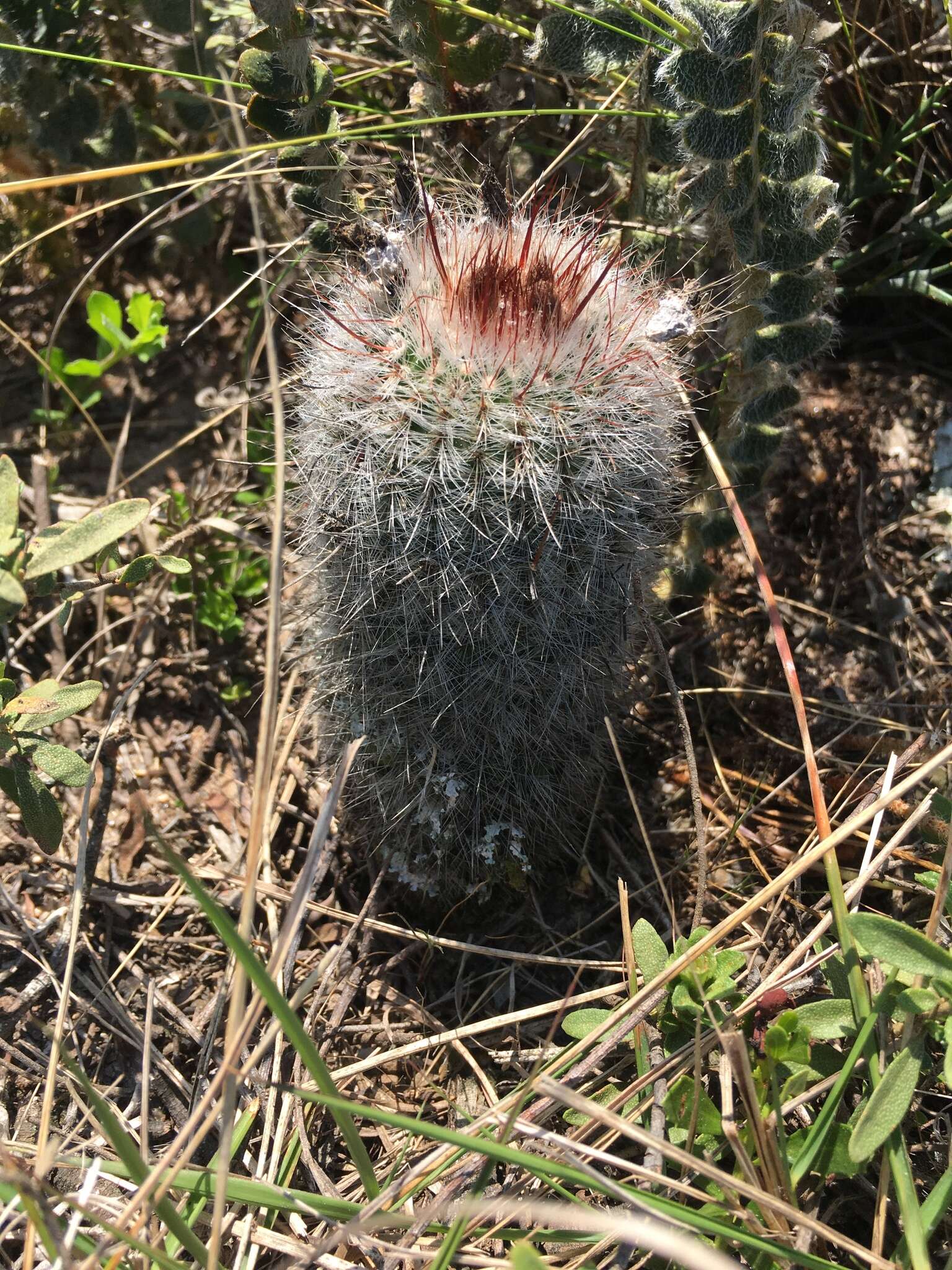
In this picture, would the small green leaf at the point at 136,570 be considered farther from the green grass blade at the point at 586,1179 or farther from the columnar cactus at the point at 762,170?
the columnar cactus at the point at 762,170

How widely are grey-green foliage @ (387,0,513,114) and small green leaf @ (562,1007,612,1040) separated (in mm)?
1794

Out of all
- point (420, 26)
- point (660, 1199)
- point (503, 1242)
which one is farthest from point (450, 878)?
point (420, 26)

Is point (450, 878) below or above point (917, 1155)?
above

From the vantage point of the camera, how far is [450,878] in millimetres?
1980

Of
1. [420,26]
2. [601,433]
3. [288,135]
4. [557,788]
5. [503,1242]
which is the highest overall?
[420,26]

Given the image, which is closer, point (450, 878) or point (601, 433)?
point (601, 433)

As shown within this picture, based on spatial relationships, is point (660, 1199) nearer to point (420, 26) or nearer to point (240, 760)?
point (240, 760)

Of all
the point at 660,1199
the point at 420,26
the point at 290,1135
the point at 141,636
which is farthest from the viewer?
the point at 141,636

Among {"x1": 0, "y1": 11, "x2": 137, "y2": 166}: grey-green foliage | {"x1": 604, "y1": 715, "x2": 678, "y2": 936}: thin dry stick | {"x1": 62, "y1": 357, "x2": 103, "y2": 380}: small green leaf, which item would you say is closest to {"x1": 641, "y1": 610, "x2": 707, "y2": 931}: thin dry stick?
{"x1": 604, "y1": 715, "x2": 678, "y2": 936}: thin dry stick

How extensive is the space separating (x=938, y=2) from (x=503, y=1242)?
9.07 feet

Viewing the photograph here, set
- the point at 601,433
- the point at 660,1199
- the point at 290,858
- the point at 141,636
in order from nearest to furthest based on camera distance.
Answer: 1. the point at 660,1199
2. the point at 601,433
3. the point at 290,858
4. the point at 141,636

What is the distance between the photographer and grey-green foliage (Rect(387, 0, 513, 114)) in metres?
1.88

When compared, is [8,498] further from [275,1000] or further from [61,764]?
[275,1000]

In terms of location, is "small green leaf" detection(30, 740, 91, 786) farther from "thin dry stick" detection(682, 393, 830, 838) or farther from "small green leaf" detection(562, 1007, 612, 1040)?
"thin dry stick" detection(682, 393, 830, 838)
